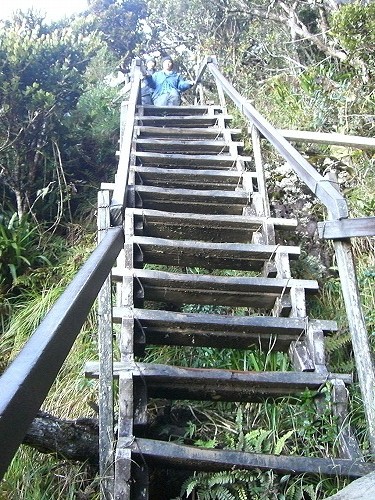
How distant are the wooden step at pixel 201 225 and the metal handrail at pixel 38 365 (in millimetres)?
2316

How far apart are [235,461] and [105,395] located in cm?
64

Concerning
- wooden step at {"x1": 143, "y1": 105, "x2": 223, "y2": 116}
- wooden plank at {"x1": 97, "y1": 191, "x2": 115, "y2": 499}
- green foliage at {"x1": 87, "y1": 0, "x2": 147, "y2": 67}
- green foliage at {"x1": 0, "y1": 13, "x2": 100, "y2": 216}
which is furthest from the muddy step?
green foliage at {"x1": 87, "y1": 0, "x2": 147, "y2": 67}

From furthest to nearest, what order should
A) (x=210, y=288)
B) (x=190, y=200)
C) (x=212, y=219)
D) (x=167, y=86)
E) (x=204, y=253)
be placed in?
(x=167, y=86)
(x=190, y=200)
(x=212, y=219)
(x=204, y=253)
(x=210, y=288)

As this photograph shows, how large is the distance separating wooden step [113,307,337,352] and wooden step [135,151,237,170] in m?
2.27

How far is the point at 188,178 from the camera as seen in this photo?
4590 mm

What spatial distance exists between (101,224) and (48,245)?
3.34 meters

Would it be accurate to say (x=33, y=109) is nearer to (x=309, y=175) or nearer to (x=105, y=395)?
(x=309, y=175)

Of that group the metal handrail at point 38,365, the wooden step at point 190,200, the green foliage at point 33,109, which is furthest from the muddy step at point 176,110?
the metal handrail at point 38,365

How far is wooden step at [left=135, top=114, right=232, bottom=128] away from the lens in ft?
20.1

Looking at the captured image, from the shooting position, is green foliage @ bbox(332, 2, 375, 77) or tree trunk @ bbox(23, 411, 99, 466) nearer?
tree trunk @ bbox(23, 411, 99, 466)

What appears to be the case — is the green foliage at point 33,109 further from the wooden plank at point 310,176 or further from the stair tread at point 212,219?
the wooden plank at point 310,176

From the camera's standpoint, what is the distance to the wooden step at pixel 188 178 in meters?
4.52

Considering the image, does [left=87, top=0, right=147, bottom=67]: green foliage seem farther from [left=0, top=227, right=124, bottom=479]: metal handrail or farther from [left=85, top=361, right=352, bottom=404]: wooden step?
[left=0, top=227, right=124, bottom=479]: metal handrail

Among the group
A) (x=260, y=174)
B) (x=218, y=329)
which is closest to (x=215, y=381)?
(x=218, y=329)
